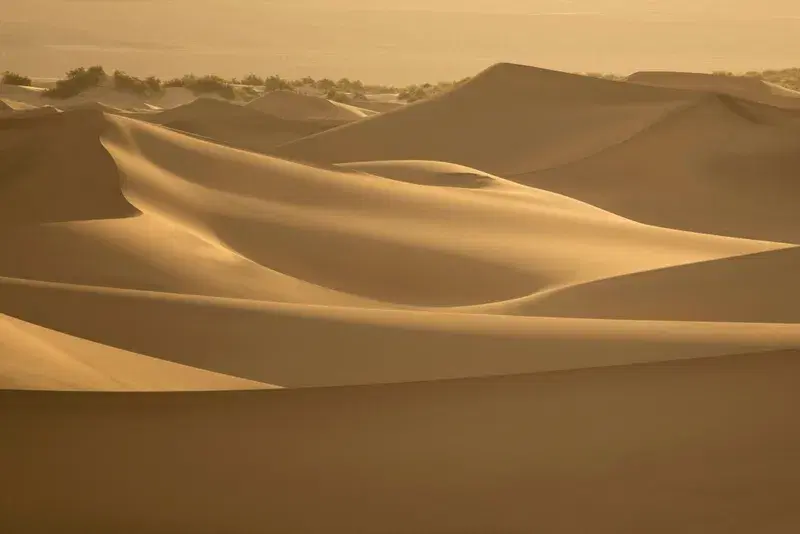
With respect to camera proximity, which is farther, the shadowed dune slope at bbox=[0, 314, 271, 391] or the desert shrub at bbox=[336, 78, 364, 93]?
the desert shrub at bbox=[336, 78, 364, 93]

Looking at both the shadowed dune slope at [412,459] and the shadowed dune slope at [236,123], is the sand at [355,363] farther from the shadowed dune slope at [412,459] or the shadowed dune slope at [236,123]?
the shadowed dune slope at [236,123]

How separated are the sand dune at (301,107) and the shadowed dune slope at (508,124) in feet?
19.1

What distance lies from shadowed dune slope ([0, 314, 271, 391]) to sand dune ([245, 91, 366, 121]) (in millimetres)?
20168

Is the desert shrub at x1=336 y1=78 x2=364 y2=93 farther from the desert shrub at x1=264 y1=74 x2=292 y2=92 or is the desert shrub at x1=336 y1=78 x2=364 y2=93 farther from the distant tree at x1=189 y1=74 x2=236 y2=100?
the distant tree at x1=189 y1=74 x2=236 y2=100

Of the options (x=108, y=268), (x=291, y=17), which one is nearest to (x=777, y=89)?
(x=108, y=268)

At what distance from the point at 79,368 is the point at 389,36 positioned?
6026 cm

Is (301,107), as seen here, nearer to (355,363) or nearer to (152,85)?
(152,85)

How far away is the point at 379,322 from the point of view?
463 cm

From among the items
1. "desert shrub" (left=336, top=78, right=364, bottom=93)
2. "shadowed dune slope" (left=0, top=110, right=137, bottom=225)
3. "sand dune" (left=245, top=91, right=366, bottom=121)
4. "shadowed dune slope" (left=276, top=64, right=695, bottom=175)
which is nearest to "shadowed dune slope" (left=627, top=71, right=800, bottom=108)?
"shadowed dune slope" (left=276, top=64, right=695, bottom=175)

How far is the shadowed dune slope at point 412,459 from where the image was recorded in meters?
3.07

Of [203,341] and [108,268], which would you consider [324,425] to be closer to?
[203,341]

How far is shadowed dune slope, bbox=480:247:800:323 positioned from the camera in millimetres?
5688

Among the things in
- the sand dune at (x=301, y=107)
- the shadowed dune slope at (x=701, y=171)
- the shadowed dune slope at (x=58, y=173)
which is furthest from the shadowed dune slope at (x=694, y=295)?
the sand dune at (x=301, y=107)

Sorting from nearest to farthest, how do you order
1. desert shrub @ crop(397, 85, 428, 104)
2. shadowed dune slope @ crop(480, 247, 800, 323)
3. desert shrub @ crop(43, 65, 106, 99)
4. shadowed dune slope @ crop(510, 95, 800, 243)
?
shadowed dune slope @ crop(480, 247, 800, 323) → shadowed dune slope @ crop(510, 95, 800, 243) → desert shrub @ crop(43, 65, 106, 99) → desert shrub @ crop(397, 85, 428, 104)
